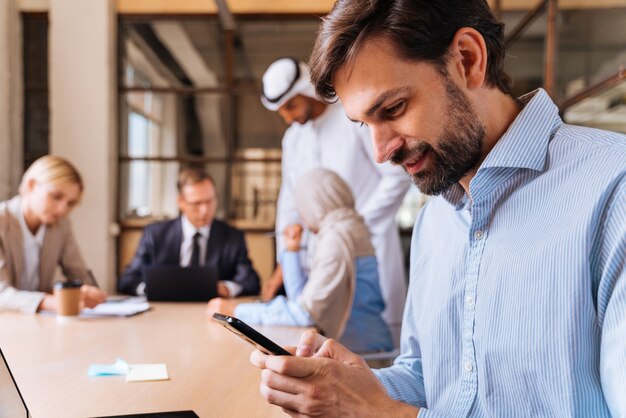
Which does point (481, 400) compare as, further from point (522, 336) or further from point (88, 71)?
point (88, 71)

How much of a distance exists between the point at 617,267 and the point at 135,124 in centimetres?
506

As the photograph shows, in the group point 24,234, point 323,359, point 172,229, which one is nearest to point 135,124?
point 172,229

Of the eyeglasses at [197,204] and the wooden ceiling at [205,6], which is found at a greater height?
the wooden ceiling at [205,6]

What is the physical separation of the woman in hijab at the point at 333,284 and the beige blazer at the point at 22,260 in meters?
0.83

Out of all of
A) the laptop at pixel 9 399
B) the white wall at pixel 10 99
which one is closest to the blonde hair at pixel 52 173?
the white wall at pixel 10 99

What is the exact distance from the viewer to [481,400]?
103cm

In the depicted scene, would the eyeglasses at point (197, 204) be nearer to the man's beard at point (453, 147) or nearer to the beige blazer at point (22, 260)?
the beige blazer at point (22, 260)

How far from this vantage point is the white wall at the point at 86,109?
5.13 metres

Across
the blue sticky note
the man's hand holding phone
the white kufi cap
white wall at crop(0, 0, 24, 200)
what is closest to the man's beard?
the man's hand holding phone

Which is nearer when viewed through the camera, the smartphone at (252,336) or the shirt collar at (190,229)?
the smartphone at (252,336)

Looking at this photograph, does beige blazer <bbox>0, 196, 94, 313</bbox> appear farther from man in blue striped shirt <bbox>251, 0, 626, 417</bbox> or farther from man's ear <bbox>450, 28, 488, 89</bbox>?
man's ear <bbox>450, 28, 488, 89</bbox>

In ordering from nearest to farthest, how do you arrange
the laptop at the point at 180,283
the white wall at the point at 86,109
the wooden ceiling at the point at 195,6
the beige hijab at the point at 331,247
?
the beige hijab at the point at 331,247 < the laptop at the point at 180,283 < the white wall at the point at 86,109 < the wooden ceiling at the point at 195,6

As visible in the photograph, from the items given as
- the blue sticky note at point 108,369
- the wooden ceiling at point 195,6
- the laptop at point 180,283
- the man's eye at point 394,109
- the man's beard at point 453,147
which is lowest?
the laptop at point 180,283

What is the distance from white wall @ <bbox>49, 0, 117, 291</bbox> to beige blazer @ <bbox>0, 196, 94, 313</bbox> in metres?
1.79
